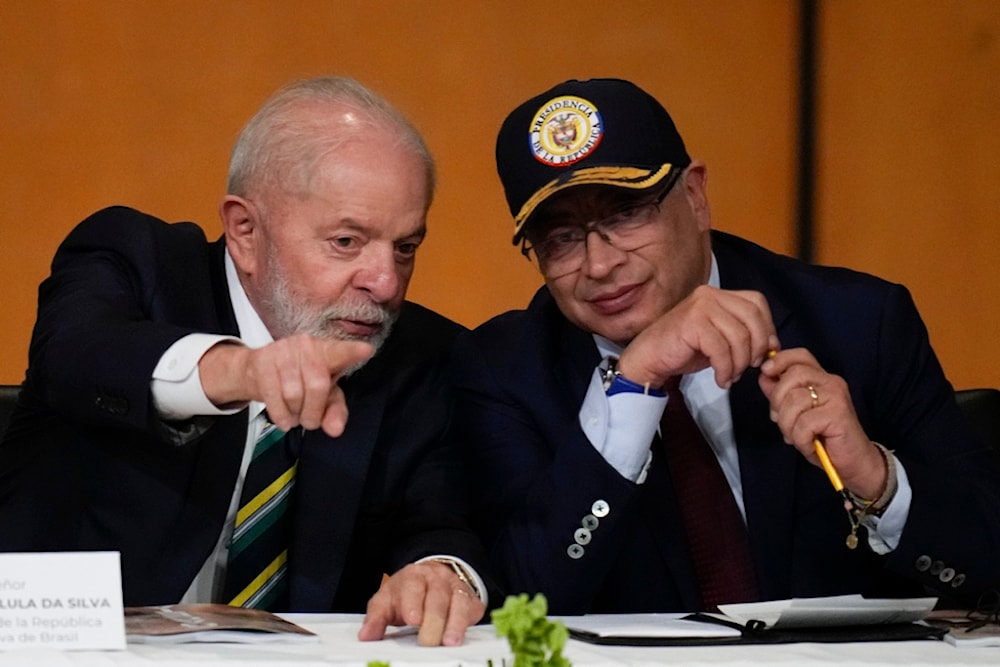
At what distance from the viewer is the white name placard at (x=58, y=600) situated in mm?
1320

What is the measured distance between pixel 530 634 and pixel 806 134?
9.16 ft

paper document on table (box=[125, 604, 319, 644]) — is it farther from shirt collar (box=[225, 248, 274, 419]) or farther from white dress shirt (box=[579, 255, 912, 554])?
shirt collar (box=[225, 248, 274, 419])

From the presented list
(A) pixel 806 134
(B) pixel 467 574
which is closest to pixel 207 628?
(B) pixel 467 574

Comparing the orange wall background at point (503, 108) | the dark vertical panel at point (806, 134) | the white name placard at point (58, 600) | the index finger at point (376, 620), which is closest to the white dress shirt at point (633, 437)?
the index finger at point (376, 620)

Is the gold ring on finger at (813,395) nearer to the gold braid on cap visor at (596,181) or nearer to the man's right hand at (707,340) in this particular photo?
the man's right hand at (707,340)

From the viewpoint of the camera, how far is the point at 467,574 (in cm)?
175

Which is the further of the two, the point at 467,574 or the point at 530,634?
the point at 467,574

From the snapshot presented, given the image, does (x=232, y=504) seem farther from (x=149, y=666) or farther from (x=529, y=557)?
(x=149, y=666)

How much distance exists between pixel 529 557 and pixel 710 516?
269mm

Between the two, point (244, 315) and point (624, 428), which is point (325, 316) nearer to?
point (244, 315)

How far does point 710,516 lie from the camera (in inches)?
78.0

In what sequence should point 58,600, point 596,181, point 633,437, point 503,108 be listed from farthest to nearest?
point 503,108, point 596,181, point 633,437, point 58,600

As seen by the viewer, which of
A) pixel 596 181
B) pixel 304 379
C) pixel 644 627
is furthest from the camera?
pixel 596 181

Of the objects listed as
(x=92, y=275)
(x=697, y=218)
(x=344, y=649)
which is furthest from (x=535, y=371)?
(x=344, y=649)
